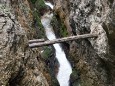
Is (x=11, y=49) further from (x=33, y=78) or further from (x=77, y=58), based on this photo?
(x=77, y=58)

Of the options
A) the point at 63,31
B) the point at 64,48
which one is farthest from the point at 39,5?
the point at 64,48

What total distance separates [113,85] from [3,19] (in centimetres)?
747

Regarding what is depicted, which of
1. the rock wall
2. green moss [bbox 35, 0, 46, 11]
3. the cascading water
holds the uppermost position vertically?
green moss [bbox 35, 0, 46, 11]

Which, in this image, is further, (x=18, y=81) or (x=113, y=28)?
(x=113, y=28)

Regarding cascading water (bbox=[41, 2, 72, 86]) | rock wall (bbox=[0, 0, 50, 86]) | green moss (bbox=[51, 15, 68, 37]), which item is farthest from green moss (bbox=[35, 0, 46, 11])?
rock wall (bbox=[0, 0, 50, 86])

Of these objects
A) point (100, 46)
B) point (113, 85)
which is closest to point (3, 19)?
point (100, 46)

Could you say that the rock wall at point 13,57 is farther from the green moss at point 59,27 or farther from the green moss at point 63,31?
the green moss at point 59,27

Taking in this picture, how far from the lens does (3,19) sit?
9398 mm

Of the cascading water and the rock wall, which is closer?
the rock wall

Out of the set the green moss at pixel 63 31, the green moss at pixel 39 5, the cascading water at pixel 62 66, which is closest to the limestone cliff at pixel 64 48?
the green moss at pixel 63 31

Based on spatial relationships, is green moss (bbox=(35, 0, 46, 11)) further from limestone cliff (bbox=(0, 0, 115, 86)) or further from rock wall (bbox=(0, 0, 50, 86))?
rock wall (bbox=(0, 0, 50, 86))

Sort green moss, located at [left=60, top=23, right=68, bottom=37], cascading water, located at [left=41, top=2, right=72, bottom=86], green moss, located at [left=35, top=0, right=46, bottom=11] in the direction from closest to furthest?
1. cascading water, located at [left=41, top=2, right=72, bottom=86]
2. green moss, located at [left=60, top=23, right=68, bottom=37]
3. green moss, located at [left=35, top=0, right=46, bottom=11]

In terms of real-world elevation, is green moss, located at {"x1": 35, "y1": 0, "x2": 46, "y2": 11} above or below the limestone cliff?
above

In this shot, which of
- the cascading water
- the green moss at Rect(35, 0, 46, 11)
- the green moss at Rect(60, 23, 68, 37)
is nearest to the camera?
the cascading water
